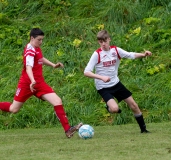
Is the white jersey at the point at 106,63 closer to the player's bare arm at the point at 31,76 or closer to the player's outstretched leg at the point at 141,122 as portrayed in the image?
the player's outstretched leg at the point at 141,122

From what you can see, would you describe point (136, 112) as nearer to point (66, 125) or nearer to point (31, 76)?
point (66, 125)

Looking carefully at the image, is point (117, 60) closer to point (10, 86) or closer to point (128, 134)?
point (128, 134)

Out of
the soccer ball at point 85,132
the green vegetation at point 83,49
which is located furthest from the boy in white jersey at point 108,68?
the green vegetation at point 83,49

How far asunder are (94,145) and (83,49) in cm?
562

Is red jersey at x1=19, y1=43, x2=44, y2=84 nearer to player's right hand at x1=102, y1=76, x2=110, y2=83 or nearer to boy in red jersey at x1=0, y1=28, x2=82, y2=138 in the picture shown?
boy in red jersey at x1=0, y1=28, x2=82, y2=138

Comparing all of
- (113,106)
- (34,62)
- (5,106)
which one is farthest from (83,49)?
(113,106)

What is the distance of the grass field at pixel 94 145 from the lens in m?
6.88

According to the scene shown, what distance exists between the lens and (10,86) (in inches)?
470

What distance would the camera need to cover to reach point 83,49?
13133 mm

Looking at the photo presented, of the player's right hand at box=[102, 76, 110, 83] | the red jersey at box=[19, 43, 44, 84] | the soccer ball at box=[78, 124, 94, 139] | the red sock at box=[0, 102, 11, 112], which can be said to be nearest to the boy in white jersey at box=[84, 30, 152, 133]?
the player's right hand at box=[102, 76, 110, 83]

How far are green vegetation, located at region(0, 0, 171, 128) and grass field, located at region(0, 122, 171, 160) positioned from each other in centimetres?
90

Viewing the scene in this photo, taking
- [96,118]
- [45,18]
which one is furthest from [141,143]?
[45,18]

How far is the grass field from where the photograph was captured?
271 inches

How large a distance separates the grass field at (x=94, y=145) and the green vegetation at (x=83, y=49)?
0.90 m
